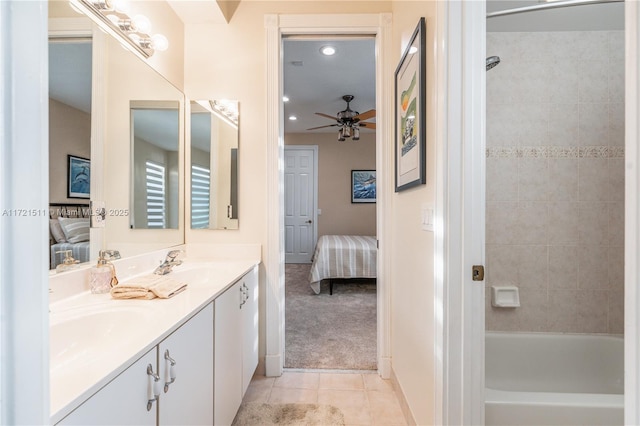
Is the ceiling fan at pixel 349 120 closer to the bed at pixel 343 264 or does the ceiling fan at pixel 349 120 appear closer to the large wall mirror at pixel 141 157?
the bed at pixel 343 264

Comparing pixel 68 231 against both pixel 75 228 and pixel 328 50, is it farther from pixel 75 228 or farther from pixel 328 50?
pixel 328 50

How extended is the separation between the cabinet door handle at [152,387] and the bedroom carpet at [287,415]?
1.02 meters

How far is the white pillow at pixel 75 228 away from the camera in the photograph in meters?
1.15

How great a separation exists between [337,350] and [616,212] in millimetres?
2197

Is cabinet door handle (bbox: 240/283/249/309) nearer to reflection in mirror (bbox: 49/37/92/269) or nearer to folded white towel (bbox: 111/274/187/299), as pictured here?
folded white towel (bbox: 111/274/187/299)

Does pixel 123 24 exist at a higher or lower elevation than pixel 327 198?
higher

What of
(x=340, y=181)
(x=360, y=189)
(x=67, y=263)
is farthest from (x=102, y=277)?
(x=360, y=189)

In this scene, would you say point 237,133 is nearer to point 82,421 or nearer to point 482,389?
point 82,421

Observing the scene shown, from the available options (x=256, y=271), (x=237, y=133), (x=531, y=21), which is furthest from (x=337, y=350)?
(x=531, y=21)

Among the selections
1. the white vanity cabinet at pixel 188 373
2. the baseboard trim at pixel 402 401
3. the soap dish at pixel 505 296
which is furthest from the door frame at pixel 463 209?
the soap dish at pixel 505 296

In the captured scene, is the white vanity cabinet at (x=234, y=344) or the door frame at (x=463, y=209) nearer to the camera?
the door frame at (x=463, y=209)

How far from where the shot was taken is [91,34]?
1.29 meters

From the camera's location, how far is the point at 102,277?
127 cm

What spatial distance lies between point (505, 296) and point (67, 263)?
240cm
